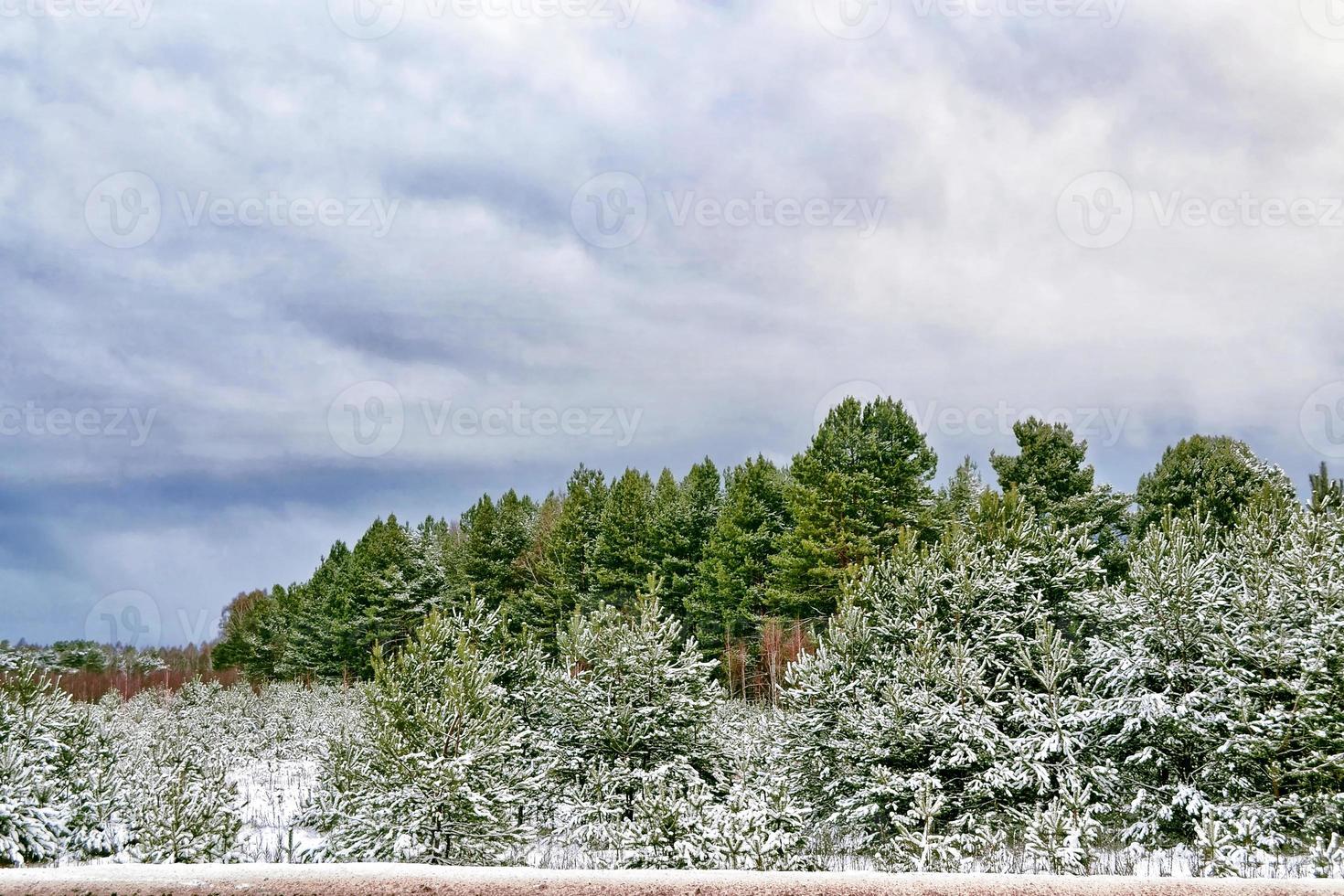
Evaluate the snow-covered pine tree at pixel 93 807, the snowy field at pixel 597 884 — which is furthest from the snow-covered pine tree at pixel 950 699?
the snow-covered pine tree at pixel 93 807

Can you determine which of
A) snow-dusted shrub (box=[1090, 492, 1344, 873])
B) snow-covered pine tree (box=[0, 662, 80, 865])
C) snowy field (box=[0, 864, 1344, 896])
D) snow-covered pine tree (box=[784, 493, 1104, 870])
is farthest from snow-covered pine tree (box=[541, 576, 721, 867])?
snow-covered pine tree (box=[0, 662, 80, 865])

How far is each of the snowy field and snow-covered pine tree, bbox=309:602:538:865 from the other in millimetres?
4649

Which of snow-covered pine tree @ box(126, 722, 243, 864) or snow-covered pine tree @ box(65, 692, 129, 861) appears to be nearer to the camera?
snow-covered pine tree @ box(126, 722, 243, 864)

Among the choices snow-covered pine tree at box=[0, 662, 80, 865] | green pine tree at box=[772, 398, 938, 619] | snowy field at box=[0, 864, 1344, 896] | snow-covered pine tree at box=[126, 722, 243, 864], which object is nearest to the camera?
snowy field at box=[0, 864, 1344, 896]

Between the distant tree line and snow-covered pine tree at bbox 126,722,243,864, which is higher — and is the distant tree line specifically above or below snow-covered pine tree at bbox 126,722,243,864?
above

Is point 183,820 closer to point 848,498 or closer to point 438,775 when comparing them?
point 438,775

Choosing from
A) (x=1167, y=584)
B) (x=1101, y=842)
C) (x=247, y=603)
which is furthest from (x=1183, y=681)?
(x=247, y=603)

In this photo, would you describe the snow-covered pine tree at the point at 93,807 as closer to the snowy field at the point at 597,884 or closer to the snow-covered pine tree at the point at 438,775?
the snow-covered pine tree at the point at 438,775

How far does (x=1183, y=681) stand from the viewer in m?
12.2

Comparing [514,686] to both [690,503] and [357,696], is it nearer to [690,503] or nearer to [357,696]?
[357,696]

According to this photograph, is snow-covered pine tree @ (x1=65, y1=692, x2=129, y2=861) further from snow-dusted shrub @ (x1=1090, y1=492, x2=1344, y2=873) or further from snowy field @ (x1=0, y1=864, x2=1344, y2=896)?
snow-dusted shrub @ (x1=1090, y1=492, x2=1344, y2=873)

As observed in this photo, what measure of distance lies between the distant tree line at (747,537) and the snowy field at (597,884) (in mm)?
8093

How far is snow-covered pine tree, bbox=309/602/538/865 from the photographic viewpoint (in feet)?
37.8

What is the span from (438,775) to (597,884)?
5556 millimetres
